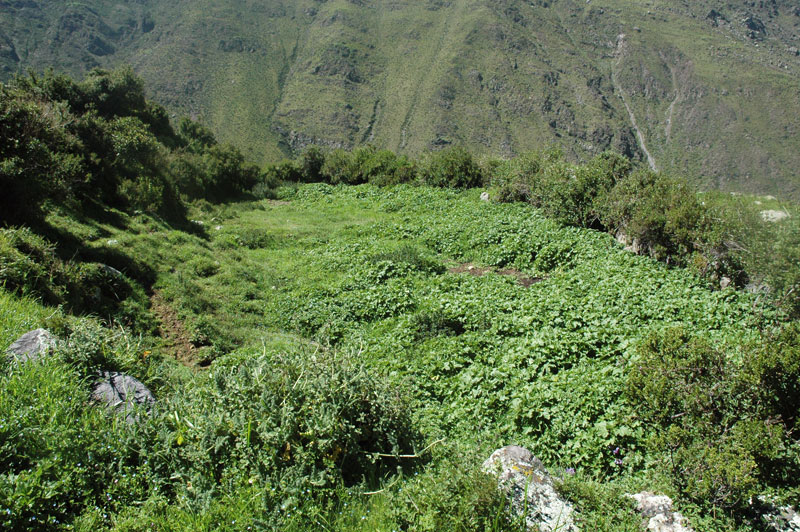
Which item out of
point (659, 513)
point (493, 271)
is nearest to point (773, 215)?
point (493, 271)

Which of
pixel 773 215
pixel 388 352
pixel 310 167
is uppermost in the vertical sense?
pixel 773 215

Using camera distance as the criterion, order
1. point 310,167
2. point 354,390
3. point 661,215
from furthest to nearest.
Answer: point 310,167 < point 661,215 < point 354,390

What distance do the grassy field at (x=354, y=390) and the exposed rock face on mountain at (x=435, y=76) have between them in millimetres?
73692

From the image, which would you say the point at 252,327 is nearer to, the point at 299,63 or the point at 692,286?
the point at 692,286

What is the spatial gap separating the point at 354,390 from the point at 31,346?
3.61m

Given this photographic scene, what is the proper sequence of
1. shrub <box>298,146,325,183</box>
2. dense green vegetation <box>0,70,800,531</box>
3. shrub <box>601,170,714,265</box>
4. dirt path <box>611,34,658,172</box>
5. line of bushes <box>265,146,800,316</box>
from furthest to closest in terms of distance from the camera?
dirt path <box>611,34,658,172</box> → shrub <box>298,146,325,183</box> → shrub <box>601,170,714,265</box> → line of bushes <box>265,146,800,316</box> → dense green vegetation <box>0,70,800,531</box>

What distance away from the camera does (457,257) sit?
44.0 feet

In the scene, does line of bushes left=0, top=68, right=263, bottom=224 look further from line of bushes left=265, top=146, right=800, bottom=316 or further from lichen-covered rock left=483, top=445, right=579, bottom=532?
line of bushes left=265, top=146, right=800, bottom=316

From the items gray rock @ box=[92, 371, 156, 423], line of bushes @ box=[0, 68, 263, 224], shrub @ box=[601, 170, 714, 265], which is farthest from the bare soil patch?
line of bushes @ box=[0, 68, 263, 224]

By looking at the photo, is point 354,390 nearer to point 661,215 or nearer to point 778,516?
point 778,516

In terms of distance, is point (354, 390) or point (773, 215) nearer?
point (354, 390)

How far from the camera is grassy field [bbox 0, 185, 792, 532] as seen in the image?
3.25 metres

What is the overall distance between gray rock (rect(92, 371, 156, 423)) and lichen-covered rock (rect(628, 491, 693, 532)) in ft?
15.2

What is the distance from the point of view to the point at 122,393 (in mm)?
4387
